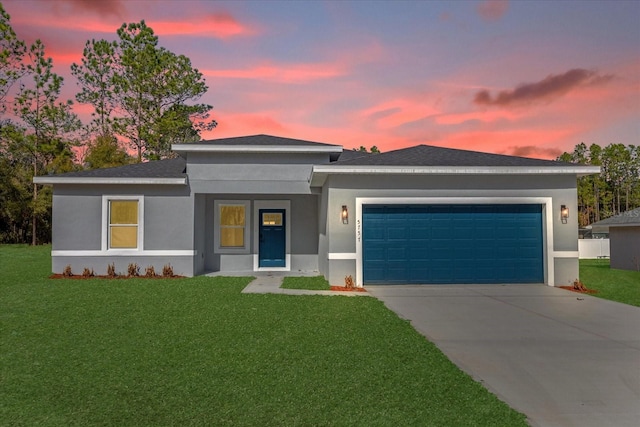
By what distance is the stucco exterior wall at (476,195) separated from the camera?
478 inches

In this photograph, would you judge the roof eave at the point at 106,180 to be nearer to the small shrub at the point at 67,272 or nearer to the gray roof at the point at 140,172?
the gray roof at the point at 140,172

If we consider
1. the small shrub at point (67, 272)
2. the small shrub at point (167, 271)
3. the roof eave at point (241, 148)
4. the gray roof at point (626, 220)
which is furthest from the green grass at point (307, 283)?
the gray roof at point (626, 220)

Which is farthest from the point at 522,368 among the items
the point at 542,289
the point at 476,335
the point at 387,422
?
the point at 542,289

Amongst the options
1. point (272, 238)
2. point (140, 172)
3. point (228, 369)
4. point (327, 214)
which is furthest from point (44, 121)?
point (228, 369)

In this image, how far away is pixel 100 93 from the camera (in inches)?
1492

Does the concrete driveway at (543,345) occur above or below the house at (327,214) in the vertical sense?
below

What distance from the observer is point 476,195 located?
12.5 metres

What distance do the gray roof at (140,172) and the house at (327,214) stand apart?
0.21 feet

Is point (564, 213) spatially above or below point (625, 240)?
above

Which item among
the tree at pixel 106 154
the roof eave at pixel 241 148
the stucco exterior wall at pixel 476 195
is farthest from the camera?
the tree at pixel 106 154

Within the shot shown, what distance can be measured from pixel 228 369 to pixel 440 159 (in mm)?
10042

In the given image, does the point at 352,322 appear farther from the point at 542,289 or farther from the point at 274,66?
the point at 274,66

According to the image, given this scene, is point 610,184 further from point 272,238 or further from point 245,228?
point 245,228

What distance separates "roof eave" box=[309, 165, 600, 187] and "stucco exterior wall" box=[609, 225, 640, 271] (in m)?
9.56
